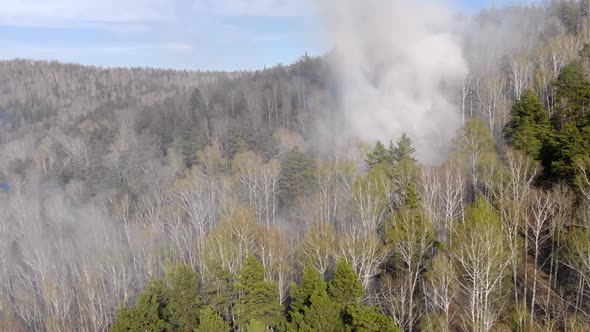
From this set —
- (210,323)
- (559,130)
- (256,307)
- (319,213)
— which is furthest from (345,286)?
(319,213)

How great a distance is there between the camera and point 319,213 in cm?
4391

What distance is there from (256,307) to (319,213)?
21.5 metres

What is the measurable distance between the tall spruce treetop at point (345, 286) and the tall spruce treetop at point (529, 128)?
15822 mm

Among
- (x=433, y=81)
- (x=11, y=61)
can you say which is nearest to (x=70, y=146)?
(x=433, y=81)

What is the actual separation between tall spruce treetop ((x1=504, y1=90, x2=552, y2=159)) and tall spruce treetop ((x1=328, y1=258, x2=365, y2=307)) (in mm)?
15822

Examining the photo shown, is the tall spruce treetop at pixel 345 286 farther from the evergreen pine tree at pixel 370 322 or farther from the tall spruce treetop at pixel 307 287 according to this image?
the evergreen pine tree at pixel 370 322

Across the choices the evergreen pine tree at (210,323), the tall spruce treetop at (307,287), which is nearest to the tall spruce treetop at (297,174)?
the tall spruce treetop at (307,287)

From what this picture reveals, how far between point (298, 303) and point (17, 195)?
176 feet

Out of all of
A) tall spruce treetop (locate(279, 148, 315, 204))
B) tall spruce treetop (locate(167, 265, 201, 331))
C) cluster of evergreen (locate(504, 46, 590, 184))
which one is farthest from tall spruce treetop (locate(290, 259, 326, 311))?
tall spruce treetop (locate(279, 148, 315, 204))

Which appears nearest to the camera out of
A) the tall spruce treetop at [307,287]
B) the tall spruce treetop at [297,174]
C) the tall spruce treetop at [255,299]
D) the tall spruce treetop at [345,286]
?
the tall spruce treetop at [345,286]

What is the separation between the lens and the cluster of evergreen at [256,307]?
66.2 ft

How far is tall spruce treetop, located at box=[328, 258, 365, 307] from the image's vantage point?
21125 millimetres

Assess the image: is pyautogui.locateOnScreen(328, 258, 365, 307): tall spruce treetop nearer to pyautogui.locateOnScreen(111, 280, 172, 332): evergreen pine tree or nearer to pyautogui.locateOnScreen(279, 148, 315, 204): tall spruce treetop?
pyautogui.locateOnScreen(111, 280, 172, 332): evergreen pine tree

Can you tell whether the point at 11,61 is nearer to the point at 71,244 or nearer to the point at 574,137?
the point at 71,244
